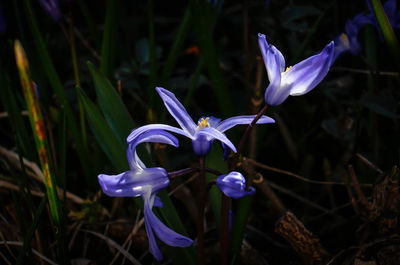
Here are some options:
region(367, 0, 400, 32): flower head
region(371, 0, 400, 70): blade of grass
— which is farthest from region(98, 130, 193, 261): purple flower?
region(367, 0, 400, 32): flower head

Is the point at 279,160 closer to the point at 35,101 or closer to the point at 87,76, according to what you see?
the point at 87,76

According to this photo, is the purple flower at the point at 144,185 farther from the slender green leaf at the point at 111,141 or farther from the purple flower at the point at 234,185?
the slender green leaf at the point at 111,141

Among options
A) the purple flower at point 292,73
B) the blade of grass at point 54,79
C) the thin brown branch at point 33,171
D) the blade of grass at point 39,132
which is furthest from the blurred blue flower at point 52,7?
the purple flower at point 292,73

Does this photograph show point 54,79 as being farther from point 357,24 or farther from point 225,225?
point 357,24

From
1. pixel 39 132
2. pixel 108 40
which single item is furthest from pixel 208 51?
pixel 39 132

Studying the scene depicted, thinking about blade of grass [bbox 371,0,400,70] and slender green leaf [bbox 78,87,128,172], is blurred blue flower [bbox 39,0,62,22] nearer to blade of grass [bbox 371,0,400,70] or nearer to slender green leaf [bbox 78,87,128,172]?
slender green leaf [bbox 78,87,128,172]

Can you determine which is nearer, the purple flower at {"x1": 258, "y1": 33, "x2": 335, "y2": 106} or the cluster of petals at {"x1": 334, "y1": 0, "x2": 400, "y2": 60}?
the purple flower at {"x1": 258, "y1": 33, "x2": 335, "y2": 106}
